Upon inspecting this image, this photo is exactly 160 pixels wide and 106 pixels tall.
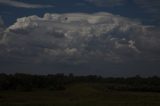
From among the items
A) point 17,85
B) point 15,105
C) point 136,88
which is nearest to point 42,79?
point 17,85

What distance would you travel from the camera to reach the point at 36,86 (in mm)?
126438

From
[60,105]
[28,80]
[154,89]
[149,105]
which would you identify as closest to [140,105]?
[149,105]

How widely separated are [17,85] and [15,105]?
55093 millimetres

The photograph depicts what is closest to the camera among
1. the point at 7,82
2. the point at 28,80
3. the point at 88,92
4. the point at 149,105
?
the point at 149,105

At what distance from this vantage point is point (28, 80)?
131 m

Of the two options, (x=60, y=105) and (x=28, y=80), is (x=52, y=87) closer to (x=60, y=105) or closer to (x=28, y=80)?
(x=28, y=80)

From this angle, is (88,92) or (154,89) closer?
(88,92)

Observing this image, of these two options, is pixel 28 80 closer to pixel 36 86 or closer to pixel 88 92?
pixel 36 86

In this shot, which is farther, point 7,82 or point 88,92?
point 7,82

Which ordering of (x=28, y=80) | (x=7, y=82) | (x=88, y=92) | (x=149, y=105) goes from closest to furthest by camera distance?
(x=149, y=105), (x=88, y=92), (x=7, y=82), (x=28, y=80)

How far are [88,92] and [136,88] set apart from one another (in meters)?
29.2

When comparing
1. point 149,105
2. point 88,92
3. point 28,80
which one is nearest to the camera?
point 149,105

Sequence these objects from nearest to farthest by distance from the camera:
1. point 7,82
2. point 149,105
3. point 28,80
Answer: point 149,105, point 7,82, point 28,80

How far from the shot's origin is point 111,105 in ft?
213
